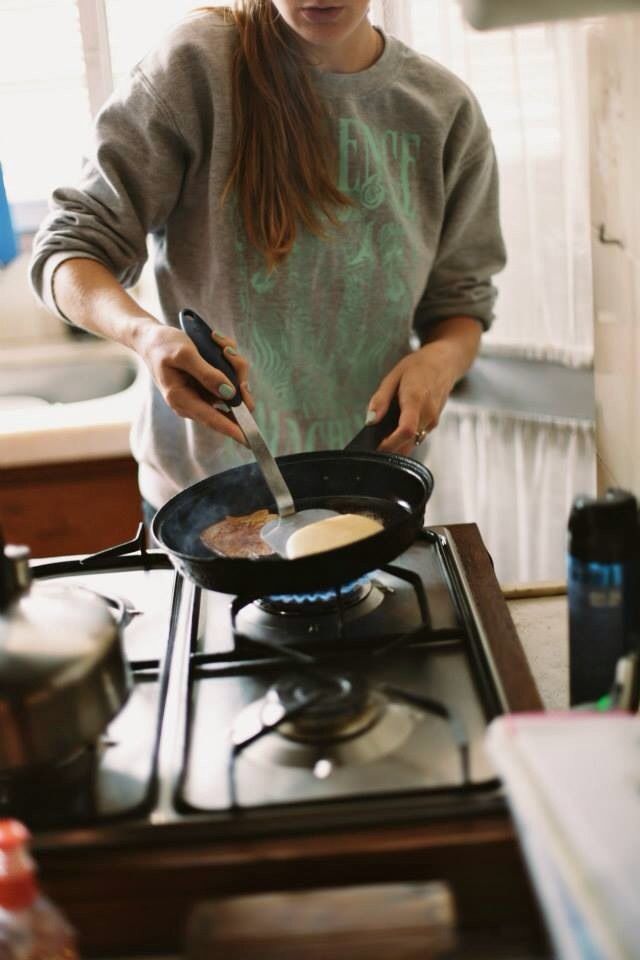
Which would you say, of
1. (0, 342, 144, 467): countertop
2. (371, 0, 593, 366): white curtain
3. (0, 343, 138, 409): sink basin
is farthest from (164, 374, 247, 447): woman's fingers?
(0, 343, 138, 409): sink basin

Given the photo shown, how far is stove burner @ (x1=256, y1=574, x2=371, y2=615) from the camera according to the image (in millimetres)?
996

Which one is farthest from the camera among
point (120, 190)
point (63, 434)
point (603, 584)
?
point (63, 434)

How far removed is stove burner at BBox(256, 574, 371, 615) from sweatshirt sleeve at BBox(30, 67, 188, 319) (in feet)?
1.86

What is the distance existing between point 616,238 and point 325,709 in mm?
692

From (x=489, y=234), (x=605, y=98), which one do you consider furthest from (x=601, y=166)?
(x=489, y=234)

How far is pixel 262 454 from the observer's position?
3.53ft

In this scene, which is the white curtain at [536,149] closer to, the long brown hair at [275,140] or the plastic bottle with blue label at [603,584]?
A: the long brown hair at [275,140]

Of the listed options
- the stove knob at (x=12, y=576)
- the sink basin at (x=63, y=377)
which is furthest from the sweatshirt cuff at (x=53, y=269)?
the sink basin at (x=63, y=377)

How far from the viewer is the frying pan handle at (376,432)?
1.22 meters

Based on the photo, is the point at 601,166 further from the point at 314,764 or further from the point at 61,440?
the point at 61,440

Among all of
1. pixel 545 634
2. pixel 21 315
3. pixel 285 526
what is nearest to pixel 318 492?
pixel 285 526

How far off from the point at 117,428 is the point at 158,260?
1.80 feet

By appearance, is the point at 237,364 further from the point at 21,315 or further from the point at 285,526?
the point at 21,315

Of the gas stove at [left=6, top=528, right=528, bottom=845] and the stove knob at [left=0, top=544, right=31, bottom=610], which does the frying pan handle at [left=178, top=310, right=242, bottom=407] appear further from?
the stove knob at [left=0, top=544, right=31, bottom=610]
